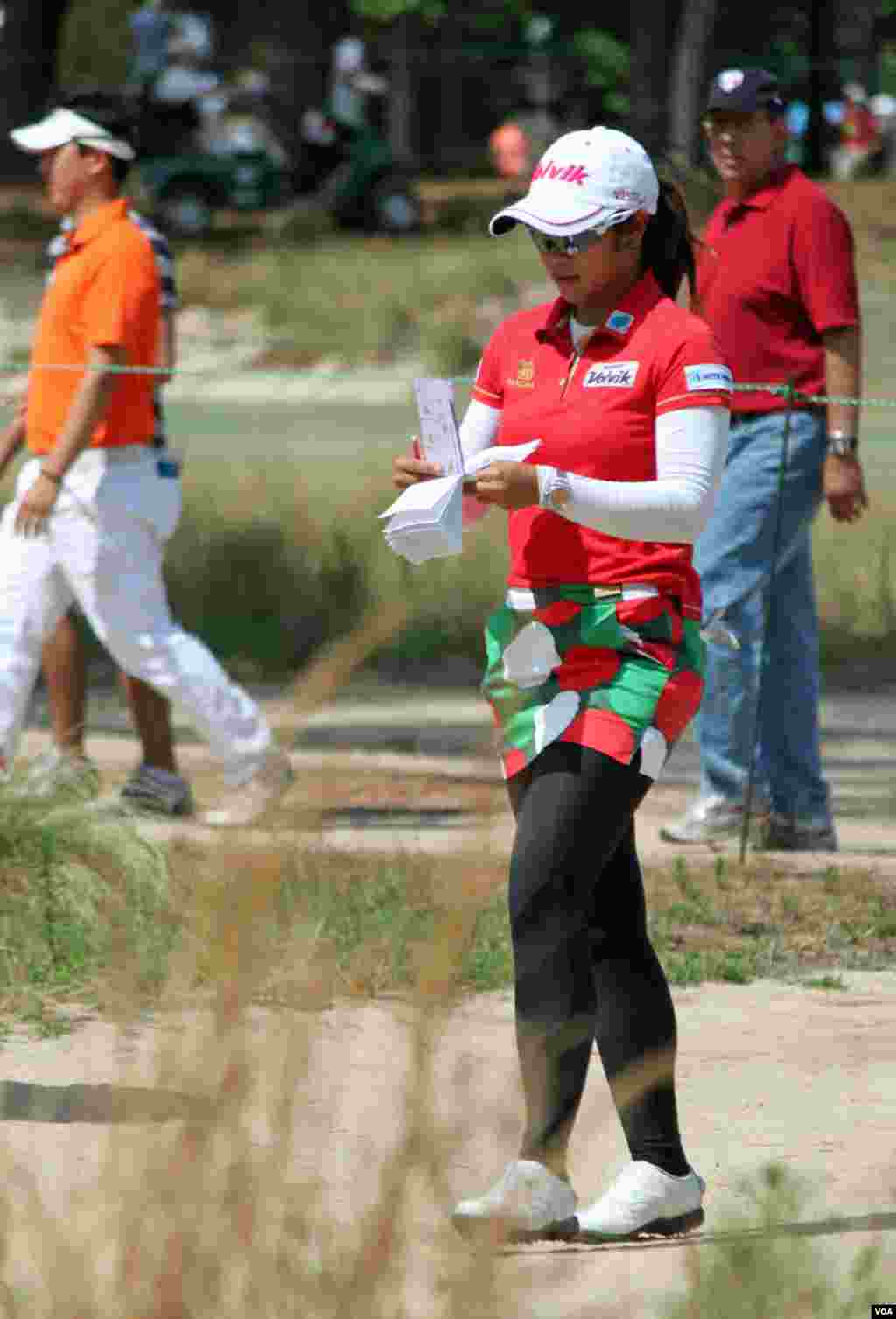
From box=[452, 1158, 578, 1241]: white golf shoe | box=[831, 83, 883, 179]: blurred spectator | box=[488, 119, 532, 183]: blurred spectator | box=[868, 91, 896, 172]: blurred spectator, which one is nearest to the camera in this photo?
box=[452, 1158, 578, 1241]: white golf shoe

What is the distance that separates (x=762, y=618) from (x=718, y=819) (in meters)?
0.58

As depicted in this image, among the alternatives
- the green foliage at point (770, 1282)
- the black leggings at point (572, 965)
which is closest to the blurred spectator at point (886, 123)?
the black leggings at point (572, 965)

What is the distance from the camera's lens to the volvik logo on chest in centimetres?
450

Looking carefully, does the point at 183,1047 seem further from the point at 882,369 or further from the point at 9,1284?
the point at 882,369

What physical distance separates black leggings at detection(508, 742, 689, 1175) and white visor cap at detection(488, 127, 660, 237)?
82 centimetres

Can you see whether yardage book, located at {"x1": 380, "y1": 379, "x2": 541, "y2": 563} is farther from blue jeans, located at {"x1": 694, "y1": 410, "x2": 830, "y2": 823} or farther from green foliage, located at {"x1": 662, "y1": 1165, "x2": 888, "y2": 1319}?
blue jeans, located at {"x1": 694, "y1": 410, "x2": 830, "y2": 823}

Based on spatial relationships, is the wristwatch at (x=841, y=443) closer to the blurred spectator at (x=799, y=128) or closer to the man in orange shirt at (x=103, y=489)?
the man in orange shirt at (x=103, y=489)

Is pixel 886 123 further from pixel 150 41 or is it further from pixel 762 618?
pixel 762 618

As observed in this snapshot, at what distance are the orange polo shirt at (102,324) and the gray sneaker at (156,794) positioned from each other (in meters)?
0.96

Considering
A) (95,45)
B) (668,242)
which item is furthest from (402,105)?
(95,45)

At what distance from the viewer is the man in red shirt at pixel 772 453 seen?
23.4 feet

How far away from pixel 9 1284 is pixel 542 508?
5.37ft

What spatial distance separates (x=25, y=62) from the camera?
28719 millimetres

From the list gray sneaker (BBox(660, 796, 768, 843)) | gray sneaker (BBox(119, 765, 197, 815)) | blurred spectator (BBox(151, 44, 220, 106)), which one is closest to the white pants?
gray sneaker (BBox(119, 765, 197, 815))
